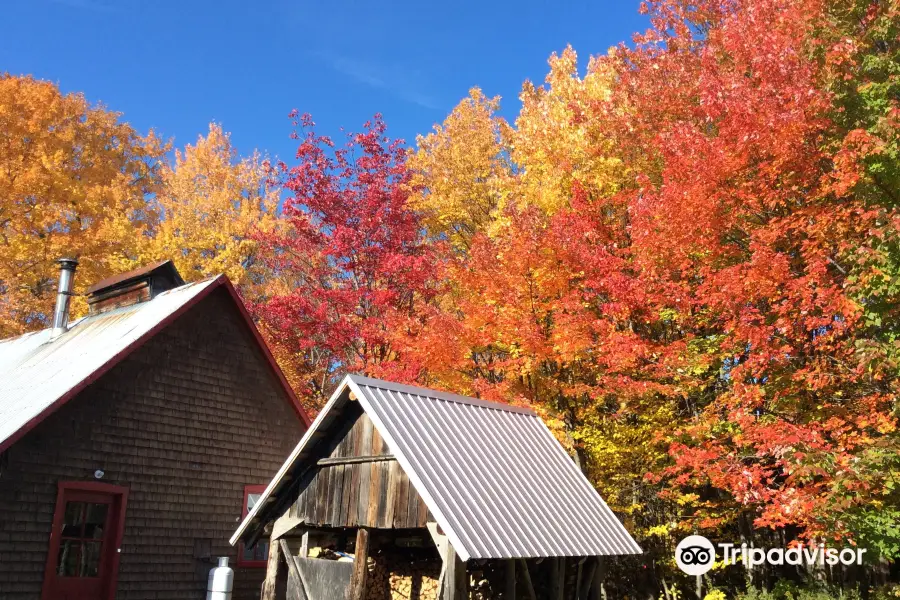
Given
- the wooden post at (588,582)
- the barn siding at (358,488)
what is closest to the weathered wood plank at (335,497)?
the barn siding at (358,488)

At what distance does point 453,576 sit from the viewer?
895cm

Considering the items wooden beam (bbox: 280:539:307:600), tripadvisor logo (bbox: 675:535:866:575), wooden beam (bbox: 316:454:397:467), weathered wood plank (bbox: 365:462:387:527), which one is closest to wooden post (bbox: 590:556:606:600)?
weathered wood plank (bbox: 365:462:387:527)

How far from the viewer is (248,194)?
3616 cm

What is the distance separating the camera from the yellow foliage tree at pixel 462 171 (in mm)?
26391

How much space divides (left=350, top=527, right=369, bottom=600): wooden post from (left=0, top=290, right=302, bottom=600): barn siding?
22.4 ft

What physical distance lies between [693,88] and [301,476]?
46.7ft

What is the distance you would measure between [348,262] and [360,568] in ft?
48.2

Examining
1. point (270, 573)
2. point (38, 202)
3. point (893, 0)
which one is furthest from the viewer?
point (38, 202)

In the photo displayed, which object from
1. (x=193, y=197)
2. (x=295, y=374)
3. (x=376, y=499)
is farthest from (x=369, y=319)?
(x=193, y=197)

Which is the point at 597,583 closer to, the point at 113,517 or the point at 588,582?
the point at 588,582

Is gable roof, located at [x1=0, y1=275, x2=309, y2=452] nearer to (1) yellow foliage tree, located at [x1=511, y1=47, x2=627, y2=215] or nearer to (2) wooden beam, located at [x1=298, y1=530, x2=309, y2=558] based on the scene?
(2) wooden beam, located at [x1=298, y1=530, x2=309, y2=558]

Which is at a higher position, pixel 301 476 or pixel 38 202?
pixel 38 202

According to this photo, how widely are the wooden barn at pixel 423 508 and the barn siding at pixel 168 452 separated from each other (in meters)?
4.54

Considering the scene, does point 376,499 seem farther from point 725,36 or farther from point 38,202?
point 38,202
